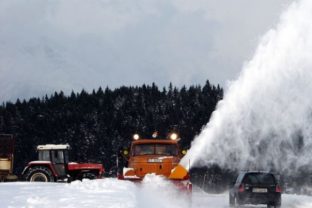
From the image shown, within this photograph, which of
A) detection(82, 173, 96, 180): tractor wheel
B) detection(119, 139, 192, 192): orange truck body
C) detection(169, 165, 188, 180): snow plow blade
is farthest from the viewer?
detection(82, 173, 96, 180): tractor wheel

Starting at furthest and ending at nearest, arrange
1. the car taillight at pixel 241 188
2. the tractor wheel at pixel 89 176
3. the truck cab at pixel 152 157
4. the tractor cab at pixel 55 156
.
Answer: the tractor wheel at pixel 89 176 < the tractor cab at pixel 55 156 < the car taillight at pixel 241 188 < the truck cab at pixel 152 157

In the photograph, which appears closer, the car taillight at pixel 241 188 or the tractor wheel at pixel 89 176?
the car taillight at pixel 241 188

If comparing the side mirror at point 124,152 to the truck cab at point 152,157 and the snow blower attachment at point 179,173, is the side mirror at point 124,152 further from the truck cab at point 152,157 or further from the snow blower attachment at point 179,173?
the snow blower attachment at point 179,173

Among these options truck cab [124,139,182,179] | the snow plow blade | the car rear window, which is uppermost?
truck cab [124,139,182,179]

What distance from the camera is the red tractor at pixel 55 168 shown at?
28.9 meters

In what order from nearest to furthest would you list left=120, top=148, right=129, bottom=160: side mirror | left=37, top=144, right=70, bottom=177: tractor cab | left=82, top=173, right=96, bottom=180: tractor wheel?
left=120, top=148, right=129, bottom=160: side mirror, left=37, top=144, right=70, bottom=177: tractor cab, left=82, top=173, right=96, bottom=180: tractor wheel

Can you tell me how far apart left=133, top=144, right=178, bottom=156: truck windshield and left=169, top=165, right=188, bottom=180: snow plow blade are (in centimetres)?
256

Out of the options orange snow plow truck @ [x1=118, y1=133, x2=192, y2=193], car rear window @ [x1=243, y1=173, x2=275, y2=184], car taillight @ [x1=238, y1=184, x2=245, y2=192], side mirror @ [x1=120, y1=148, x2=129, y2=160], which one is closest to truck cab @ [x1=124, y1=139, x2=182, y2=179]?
orange snow plow truck @ [x1=118, y1=133, x2=192, y2=193]

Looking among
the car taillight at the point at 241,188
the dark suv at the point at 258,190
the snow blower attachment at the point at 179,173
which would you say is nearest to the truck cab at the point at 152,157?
the snow blower attachment at the point at 179,173

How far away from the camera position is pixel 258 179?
23.7 metres

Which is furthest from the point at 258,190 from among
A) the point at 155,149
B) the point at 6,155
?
the point at 6,155

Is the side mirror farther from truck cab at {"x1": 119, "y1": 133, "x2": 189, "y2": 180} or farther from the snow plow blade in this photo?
the snow plow blade

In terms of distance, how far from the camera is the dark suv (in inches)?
909

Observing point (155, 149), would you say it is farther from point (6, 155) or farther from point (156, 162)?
point (6, 155)
